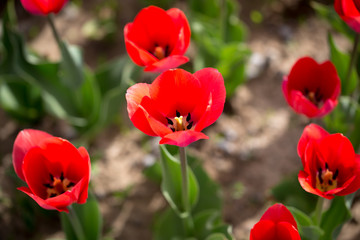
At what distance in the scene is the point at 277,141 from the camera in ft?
9.94

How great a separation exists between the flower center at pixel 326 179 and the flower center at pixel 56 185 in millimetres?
901

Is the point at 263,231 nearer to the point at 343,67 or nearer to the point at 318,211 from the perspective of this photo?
the point at 318,211

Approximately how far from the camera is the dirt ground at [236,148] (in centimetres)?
276

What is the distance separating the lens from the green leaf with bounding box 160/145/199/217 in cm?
193

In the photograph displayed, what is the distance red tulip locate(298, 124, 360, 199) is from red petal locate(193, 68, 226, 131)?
1.12 feet

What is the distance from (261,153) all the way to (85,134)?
42.5 inches

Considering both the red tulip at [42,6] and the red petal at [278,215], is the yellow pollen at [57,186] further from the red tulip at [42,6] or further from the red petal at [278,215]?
the red tulip at [42,6]

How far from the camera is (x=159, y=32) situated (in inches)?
76.0

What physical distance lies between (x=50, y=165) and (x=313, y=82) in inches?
42.8

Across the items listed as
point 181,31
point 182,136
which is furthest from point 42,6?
point 182,136

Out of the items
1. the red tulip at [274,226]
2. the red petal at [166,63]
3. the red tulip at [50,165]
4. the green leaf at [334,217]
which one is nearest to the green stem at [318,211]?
the green leaf at [334,217]

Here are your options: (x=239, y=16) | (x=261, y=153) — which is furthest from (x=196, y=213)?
(x=239, y=16)

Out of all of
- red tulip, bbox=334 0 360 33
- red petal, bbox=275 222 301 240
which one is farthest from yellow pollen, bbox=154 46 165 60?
red petal, bbox=275 222 301 240

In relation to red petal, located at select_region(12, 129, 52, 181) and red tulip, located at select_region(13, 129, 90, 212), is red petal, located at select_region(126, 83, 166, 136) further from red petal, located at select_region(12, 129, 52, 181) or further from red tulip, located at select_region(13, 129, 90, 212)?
red petal, located at select_region(12, 129, 52, 181)
